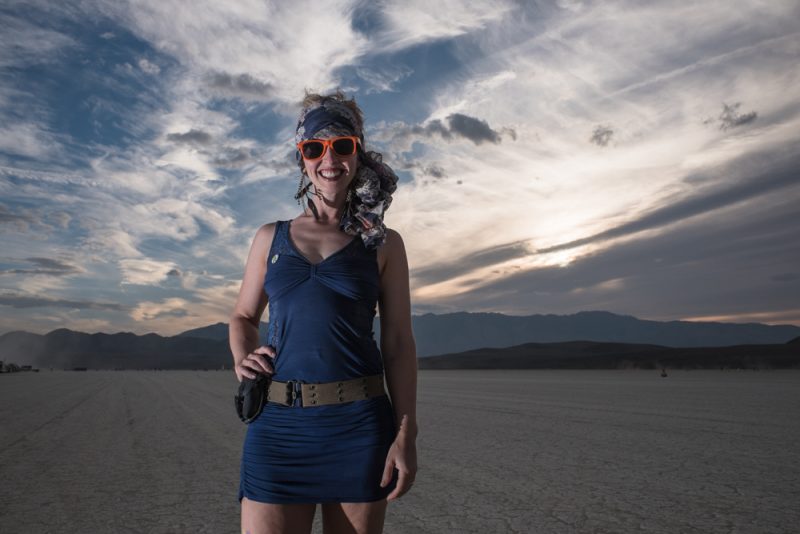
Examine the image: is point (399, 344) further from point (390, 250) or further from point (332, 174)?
point (332, 174)

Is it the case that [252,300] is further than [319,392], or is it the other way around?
[252,300]

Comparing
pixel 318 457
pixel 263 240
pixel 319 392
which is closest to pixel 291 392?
pixel 319 392

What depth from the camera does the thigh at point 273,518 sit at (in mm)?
2057

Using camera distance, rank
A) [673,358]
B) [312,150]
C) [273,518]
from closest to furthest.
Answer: [273,518]
[312,150]
[673,358]

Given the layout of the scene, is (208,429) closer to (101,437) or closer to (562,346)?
(101,437)

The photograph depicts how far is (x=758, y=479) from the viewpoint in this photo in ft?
22.1

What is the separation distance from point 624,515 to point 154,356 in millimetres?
207845

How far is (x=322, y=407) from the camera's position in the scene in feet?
7.00

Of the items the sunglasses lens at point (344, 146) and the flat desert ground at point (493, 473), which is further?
the flat desert ground at point (493, 473)

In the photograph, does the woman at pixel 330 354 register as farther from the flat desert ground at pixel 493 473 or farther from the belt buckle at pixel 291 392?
the flat desert ground at pixel 493 473

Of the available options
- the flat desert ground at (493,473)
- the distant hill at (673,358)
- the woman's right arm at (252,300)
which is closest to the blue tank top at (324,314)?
the woman's right arm at (252,300)

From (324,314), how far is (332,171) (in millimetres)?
564

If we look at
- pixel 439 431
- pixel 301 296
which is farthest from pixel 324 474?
pixel 439 431

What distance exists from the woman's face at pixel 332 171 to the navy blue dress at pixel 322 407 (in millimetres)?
A: 267
